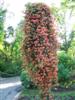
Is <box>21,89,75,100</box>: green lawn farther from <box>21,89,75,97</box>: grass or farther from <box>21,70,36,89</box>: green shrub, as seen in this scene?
<box>21,70,36,89</box>: green shrub

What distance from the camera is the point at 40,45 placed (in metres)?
11.0

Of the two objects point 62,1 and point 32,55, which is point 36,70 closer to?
point 32,55

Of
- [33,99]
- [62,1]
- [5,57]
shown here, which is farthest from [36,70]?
[5,57]

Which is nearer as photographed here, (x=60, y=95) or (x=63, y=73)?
(x=60, y=95)

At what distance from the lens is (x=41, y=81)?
36.3 ft

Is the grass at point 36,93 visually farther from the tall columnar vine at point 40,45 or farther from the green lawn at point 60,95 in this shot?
the tall columnar vine at point 40,45

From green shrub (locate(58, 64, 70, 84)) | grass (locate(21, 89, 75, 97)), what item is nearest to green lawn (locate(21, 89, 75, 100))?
grass (locate(21, 89, 75, 97))

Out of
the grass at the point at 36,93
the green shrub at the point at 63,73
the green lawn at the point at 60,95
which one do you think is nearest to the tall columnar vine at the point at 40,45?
the green lawn at the point at 60,95

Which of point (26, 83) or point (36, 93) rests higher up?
point (26, 83)

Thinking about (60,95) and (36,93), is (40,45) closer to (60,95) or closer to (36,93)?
(60,95)

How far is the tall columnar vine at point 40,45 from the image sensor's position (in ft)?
35.9

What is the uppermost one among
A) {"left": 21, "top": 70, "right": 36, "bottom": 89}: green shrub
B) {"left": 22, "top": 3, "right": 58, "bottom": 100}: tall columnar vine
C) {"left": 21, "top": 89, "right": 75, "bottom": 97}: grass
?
{"left": 22, "top": 3, "right": 58, "bottom": 100}: tall columnar vine

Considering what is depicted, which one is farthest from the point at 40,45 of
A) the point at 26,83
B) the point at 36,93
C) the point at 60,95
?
the point at 26,83

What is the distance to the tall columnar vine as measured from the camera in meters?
10.9
